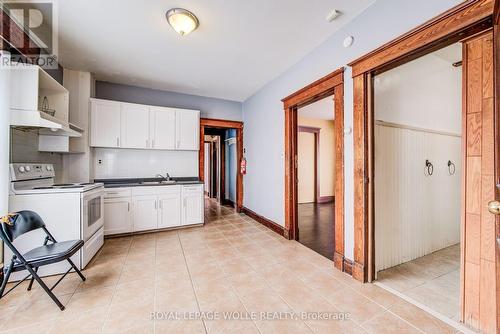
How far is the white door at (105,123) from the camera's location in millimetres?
3479

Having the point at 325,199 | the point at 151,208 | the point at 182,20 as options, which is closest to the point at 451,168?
the point at 182,20

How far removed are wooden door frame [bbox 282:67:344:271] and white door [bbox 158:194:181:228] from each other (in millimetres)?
1970

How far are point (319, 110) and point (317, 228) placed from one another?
316cm

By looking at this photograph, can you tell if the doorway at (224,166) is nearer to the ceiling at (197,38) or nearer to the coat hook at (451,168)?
the ceiling at (197,38)

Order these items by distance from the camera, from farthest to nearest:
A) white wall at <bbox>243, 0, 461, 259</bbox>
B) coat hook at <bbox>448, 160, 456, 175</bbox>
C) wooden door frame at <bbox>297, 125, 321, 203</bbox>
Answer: wooden door frame at <bbox>297, 125, 321, 203</bbox> < coat hook at <bbox>448, 160, 456, 175</bbox> < white wall at <bbox>243, 0, 461, 259</bbox>

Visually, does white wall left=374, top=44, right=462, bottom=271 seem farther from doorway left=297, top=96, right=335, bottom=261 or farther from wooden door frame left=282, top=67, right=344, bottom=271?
doorway left=297, top=96, right=335, bottom=261

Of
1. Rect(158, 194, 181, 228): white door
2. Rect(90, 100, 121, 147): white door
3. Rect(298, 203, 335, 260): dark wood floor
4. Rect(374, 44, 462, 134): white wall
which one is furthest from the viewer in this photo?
Rect(158, 194, 181, 228): white door

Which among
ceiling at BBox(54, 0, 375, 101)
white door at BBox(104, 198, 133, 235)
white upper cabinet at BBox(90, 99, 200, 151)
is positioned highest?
ceiling at BBox(54, 0, 375, 101)

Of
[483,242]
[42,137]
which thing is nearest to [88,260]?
[42,137]

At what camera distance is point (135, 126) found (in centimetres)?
376

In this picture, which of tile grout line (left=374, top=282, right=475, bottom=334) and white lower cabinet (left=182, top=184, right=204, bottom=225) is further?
white lower cabinet (left=182, top=184, right=204, bottom=225)

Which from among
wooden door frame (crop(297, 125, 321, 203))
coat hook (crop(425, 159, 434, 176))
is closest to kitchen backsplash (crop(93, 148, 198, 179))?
wooden door frame (crop(297, 125, 321, 203))

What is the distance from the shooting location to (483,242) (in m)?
1.39

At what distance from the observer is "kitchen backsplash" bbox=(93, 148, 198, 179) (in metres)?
3.79
